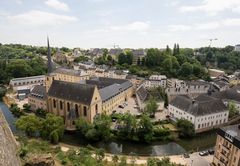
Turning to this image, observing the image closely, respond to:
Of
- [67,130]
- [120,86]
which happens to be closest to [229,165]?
[67,130]

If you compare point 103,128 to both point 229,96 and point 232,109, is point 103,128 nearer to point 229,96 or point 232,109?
point 232,109

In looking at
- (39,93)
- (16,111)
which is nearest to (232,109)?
(39,93)

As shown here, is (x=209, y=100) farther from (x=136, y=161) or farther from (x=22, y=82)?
(x=22, y=82)

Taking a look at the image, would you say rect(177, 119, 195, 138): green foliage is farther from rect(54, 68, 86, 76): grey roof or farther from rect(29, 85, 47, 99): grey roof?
rect(54, 68, 86, 76): grey roof

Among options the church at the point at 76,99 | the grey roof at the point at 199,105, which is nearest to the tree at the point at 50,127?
the church at the point at 76,99

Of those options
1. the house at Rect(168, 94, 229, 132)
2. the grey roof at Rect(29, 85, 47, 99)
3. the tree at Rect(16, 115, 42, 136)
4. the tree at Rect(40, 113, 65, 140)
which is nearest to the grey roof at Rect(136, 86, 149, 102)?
the house at Rect(168, 94, 229, 132)
